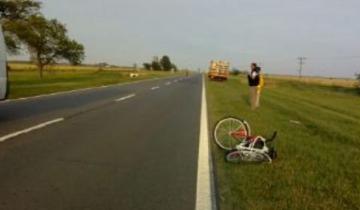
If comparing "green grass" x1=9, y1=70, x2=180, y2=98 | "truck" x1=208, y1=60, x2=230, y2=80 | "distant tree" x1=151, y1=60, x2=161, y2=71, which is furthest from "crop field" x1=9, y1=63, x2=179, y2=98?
"distant tree" x1=151, y1=60, x2=161, y2=71

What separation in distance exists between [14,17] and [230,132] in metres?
44.4

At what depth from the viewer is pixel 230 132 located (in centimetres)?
1044

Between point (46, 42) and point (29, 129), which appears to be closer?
point (29, 129)

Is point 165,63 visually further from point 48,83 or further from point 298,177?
point 298,177

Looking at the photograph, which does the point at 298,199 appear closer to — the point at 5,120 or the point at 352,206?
the point at 352,206

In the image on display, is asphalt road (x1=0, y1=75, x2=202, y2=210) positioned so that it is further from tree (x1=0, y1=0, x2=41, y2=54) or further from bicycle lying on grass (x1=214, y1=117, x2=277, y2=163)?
tree (x1=0, y1=0, x2=41, y2=54)

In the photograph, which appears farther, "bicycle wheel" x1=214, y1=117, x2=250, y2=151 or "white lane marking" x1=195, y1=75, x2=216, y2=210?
"bicycle wheel" x1=214, y1=117, x2=250, y2=151

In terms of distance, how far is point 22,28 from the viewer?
50250mm

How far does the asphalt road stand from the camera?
600cm

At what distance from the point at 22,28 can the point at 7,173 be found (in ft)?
150

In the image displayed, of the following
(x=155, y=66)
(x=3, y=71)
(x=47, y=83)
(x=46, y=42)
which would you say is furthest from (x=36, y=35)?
(x=155, y=66)

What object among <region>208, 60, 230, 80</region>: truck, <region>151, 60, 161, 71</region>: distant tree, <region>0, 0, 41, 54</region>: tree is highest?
<region>0, 0, 41, 54</region>: tree

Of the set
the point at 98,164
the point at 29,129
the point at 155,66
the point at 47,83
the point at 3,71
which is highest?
the point at 3,71

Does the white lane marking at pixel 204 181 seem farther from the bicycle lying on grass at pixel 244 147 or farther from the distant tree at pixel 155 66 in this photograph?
the distant tree at pixel 155 66
